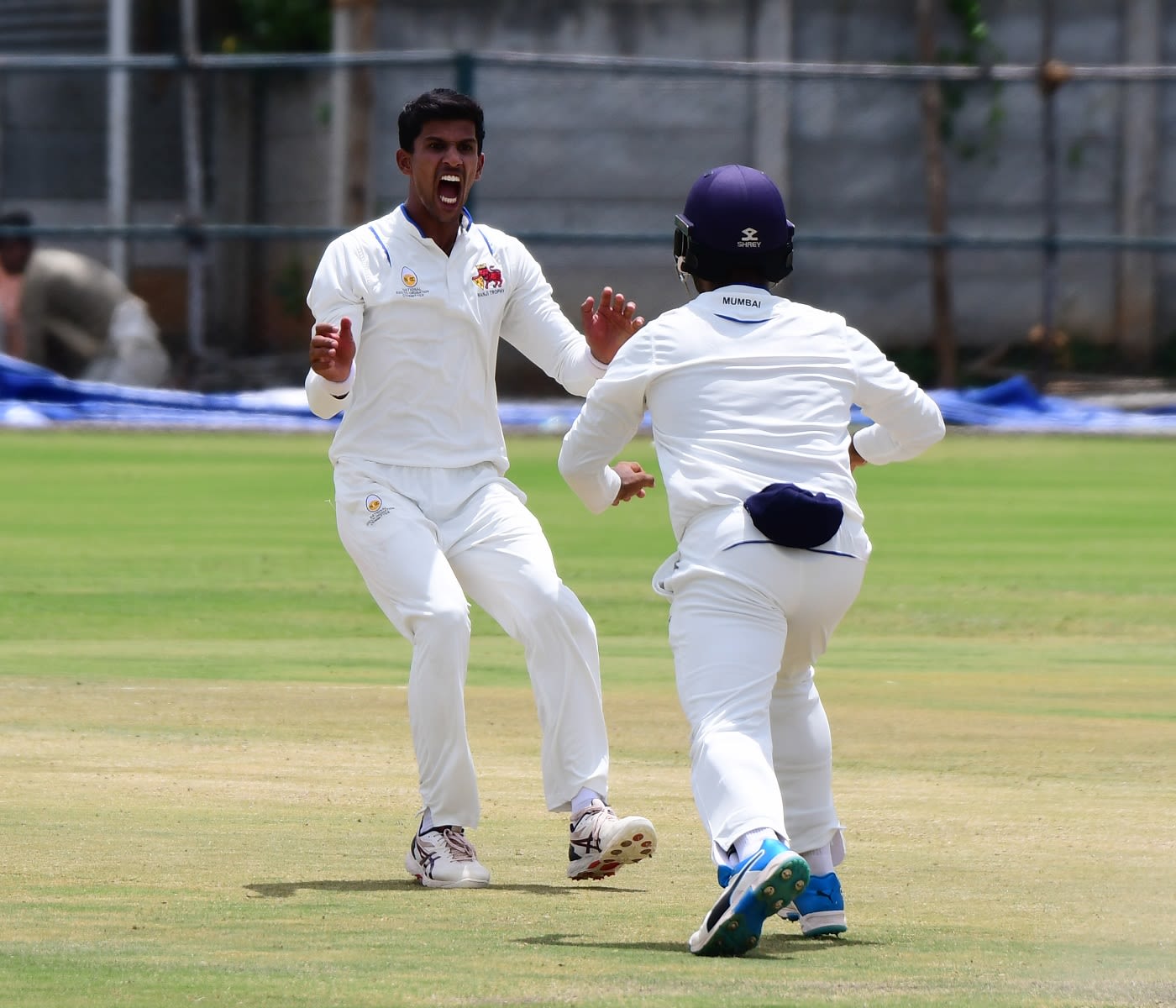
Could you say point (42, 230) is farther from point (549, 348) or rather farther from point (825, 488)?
point (825, 488)

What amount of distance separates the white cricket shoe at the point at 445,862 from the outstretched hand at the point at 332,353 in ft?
3.81

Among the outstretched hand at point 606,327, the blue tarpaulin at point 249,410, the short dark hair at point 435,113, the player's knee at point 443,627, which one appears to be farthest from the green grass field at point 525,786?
the blue tarpaulin at point 249,410

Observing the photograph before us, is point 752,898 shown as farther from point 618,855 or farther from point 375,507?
point 375,507

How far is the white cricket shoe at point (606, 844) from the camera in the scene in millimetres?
5691

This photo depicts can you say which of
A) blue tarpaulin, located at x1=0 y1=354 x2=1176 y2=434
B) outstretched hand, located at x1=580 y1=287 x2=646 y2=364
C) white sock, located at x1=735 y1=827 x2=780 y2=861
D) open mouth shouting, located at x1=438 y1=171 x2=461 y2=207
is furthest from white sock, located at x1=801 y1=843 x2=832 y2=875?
blue tarpaulin, located at x1=0 y1=354 x2=1176 y2=434

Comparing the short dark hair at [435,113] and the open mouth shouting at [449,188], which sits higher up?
the short dark hair at [435,113]

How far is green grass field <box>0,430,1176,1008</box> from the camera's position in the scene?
184 inches

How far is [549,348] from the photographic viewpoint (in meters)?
6.62

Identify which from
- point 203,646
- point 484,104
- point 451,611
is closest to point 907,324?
point 484,104

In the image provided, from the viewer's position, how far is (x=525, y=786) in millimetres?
7195

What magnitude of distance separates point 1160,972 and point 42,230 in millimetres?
18603

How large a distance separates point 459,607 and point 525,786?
1328mm

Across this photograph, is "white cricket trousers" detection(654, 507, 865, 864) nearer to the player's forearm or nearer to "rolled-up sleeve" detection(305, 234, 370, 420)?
the player's forearm

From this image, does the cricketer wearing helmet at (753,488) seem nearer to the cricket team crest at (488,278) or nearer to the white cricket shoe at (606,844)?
the white cricket shoe at (606,844)
